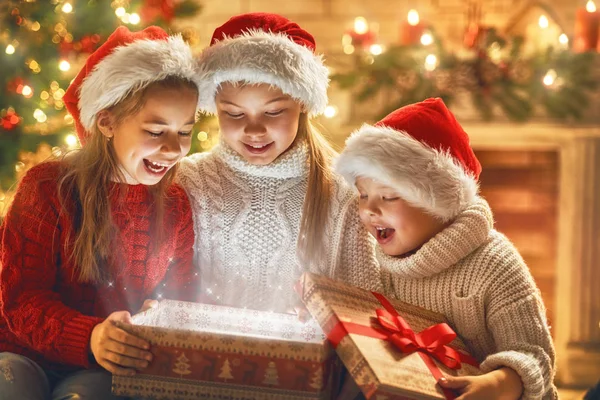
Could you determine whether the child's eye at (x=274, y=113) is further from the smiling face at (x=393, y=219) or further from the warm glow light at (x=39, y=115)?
the warm glow light at (x=39, y=115)

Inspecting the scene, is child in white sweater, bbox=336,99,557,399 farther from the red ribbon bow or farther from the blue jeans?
the blue jeans

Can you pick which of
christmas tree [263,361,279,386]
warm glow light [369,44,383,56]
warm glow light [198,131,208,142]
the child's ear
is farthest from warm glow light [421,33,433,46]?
christmas tree [263,361,279,386]

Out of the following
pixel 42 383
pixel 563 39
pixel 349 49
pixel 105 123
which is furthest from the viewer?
pixel 349 49

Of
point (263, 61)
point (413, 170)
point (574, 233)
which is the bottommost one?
point (574, 233)

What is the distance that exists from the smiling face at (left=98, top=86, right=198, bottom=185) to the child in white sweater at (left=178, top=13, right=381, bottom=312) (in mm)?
99

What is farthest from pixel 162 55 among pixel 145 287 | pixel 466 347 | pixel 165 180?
pixel 466 347

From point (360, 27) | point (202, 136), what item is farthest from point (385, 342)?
point (360, 27)

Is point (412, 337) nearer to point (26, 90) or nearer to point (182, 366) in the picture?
point (182, 366)

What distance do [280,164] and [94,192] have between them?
1.30 ft

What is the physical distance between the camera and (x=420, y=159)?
138 centimetres

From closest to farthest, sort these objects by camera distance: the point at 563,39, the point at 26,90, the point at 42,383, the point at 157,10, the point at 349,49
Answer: the point at 42,383 → the point at 26,90 → the point at 157,10 → the point at 563,39 → the point at 349,49

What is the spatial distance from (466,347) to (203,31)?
1.91 m

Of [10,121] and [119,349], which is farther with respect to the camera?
[10,121]

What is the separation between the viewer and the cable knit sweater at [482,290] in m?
1.35
